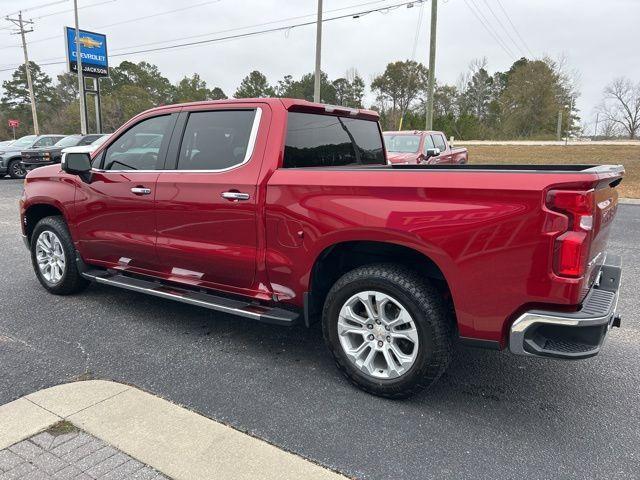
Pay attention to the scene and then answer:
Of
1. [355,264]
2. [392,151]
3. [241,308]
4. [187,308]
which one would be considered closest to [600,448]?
[355,264]

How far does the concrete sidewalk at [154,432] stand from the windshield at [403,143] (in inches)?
384

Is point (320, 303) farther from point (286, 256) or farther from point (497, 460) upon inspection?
point (497, 460)

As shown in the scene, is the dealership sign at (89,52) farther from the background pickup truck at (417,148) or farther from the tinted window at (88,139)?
the background pickup truck at (417,148)

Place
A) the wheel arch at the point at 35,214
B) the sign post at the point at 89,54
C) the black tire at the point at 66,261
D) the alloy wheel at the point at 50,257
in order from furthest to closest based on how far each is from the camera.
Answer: the sign post at the point at 89,54
the wheel arch at the point at 35,214
the alloy wheel at the point at 50,257
the black tire at the point at 66,261

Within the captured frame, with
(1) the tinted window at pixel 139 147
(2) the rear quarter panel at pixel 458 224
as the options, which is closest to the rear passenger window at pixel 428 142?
(1) the tinted window at pixel 139 147

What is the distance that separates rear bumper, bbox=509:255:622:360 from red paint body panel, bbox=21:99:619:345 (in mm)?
84

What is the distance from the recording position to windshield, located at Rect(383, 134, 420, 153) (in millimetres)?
11859

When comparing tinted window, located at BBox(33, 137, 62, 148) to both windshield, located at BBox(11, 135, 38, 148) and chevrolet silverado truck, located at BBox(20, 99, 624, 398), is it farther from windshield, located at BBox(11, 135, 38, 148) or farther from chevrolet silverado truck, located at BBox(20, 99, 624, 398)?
chevrolet silverado truck, located at BBox(20, 99, 624, 398)

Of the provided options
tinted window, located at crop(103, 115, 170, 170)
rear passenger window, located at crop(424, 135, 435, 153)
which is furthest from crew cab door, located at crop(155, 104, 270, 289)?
rear passenger window, located at crop(424, 135, 435, 153)

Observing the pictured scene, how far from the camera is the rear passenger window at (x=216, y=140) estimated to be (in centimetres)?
362

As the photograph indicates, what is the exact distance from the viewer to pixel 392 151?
39.2 feet

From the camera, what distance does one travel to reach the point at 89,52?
31641mm

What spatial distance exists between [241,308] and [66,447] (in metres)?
1.38

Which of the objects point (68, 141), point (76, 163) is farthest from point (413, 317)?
Answer: point (68, 141)
